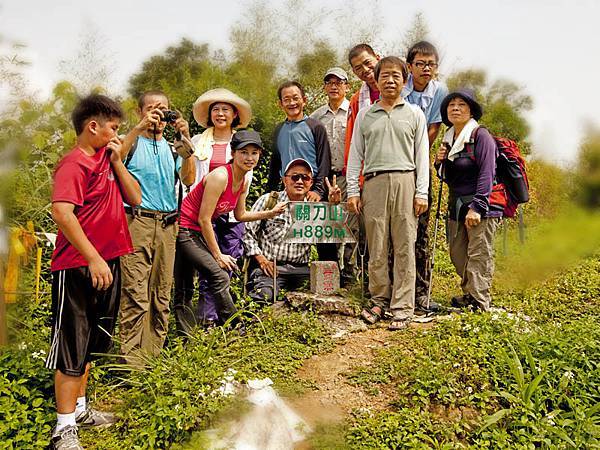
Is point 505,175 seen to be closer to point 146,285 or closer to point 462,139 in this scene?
point 462,139

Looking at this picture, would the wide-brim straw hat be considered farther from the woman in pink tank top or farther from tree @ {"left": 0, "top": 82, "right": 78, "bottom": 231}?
tree @ {"left": 0, "top": 82, "right": 78, "bottom": 231}

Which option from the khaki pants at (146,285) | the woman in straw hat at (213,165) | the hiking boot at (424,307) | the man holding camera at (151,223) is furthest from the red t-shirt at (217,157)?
the hiking boot at (424,307)

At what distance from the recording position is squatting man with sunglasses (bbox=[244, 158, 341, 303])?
4.84m

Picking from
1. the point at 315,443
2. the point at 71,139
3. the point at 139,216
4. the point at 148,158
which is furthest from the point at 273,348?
the point at 71,139

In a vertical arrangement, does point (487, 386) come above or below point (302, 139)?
below

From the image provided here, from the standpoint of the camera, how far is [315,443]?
3062 millimetres

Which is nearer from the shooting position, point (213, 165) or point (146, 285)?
point (146, 285)

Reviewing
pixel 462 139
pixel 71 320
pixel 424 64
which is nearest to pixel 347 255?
pixel 462 139

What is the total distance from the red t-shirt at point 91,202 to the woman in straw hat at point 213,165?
116 cm

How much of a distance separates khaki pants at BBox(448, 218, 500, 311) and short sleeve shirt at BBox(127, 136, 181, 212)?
7.97ft

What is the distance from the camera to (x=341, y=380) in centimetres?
374

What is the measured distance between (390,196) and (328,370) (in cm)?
145

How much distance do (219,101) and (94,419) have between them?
265 centimetres

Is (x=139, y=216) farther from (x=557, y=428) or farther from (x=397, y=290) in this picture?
(x=557, y=428)
